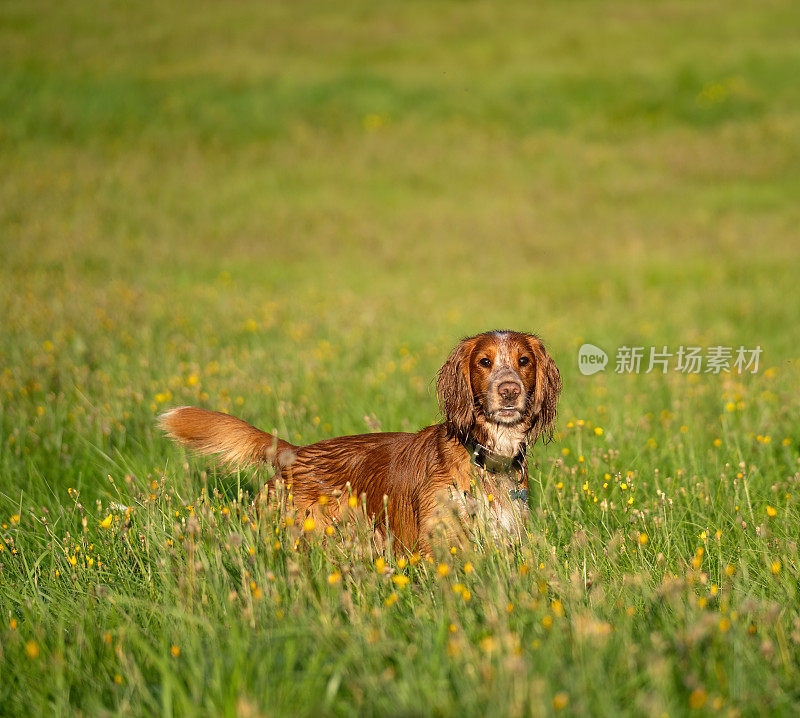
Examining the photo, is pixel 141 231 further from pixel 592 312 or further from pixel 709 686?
pixel 709 686

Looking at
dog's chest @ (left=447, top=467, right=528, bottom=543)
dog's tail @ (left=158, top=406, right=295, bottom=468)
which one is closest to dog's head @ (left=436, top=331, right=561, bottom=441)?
dog's chest @ (left=447, top=467, right=528, bottom=543)

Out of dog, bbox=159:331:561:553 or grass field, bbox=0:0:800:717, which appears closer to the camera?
grass field, bbox=0:0:800:717

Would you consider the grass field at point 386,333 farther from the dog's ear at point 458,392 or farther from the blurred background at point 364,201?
the dog's ear at point 458,392

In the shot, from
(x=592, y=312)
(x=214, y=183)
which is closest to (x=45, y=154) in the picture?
(x=214, y=183)

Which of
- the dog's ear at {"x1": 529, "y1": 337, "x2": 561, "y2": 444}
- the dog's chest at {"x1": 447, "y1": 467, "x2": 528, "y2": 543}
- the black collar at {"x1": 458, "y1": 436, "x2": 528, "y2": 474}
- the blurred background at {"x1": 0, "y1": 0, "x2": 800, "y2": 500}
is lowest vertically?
the dog's chest at {"x1": 447, "y1": 467, "x2": 528, "y2": 543}

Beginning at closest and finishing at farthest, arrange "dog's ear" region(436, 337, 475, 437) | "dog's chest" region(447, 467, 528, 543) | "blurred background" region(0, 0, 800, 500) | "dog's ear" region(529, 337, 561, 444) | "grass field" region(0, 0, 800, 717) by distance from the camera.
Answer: "grass field" region(0, 0, 800, 717) → "dog's chest" region(447, 467, 528, 543) → "dog's ear" region(436, 337, 475, 437) → "dog's ear" region(529, 337, 561, 444) → "blurred background" region(0, 0, 800, 500)

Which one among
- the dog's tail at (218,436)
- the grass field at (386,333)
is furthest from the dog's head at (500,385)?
the dog's tail at (218,436)

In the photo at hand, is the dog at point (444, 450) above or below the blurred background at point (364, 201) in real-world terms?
below

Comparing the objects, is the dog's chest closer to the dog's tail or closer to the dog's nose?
the dog's nose

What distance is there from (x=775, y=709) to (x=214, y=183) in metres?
19.7

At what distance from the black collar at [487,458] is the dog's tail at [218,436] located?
97 cm

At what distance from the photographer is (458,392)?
150 inches

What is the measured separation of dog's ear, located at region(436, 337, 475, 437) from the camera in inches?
146

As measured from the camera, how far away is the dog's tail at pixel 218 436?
3.90m
